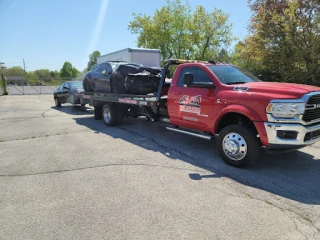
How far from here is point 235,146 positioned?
15.5 ft

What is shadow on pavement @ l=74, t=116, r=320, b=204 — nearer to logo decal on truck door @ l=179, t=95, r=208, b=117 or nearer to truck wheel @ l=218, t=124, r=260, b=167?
truck wheel @ l=218, t=124, r=260, b=167

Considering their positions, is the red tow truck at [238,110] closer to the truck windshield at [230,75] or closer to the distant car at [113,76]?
the truck windshield at [230,75]

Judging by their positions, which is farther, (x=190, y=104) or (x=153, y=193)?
(x=190, y=104)

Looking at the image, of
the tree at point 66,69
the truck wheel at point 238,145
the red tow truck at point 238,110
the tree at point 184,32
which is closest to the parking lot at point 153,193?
the truck wheel at point 238,145

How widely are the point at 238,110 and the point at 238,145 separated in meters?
0.65

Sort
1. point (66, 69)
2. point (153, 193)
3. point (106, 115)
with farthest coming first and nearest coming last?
point (66, 69), point (106, 115), point (153, 193)

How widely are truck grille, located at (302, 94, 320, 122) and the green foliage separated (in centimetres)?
806

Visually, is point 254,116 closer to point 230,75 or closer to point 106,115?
point 230,75

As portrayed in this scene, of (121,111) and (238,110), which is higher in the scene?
(238,110)

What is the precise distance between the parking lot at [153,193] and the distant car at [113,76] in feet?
9.62

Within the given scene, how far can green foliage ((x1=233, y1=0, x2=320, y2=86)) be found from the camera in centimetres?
1195

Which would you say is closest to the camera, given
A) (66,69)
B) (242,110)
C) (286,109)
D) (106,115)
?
(286,109)

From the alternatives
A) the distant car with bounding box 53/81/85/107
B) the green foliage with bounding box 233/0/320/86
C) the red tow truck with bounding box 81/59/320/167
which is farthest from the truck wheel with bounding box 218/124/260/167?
the distant car with bounding box 53/81/85/107

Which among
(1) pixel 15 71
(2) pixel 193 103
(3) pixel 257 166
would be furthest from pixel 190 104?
(1) pixel 15 71
